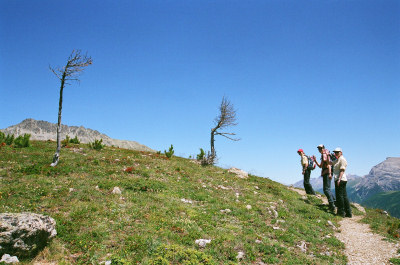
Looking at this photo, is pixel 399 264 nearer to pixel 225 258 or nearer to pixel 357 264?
pixel 357 264

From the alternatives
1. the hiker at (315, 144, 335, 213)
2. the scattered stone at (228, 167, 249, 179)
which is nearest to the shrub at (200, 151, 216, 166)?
the scattered stone at (228, 167, 249, 179)

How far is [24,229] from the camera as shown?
23.0ft

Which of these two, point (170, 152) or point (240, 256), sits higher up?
point (170, 152)

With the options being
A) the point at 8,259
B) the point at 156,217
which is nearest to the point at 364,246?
the point at 156,217

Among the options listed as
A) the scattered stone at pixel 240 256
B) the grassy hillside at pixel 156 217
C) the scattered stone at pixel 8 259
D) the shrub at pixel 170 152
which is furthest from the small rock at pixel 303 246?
the shrub at pixel 170 152

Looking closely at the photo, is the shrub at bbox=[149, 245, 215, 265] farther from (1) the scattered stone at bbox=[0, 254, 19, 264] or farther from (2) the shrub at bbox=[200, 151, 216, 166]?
(2) the shrub at bbox=[200, 151, 216, 166]

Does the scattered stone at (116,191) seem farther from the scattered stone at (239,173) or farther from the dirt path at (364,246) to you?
the scattered stone at (239,173)

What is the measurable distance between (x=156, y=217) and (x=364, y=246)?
940 centimetres

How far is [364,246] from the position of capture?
35.0 ft

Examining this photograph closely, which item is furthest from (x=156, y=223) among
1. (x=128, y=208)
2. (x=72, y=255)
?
(x=72, y=255)

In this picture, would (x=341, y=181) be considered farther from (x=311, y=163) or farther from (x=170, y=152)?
(x=170, y=152)

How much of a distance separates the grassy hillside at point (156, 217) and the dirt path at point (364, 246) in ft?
1.76

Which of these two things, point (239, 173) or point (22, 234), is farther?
point (239, 173)

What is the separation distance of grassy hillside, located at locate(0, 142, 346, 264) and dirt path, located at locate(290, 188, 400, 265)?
0.54m
